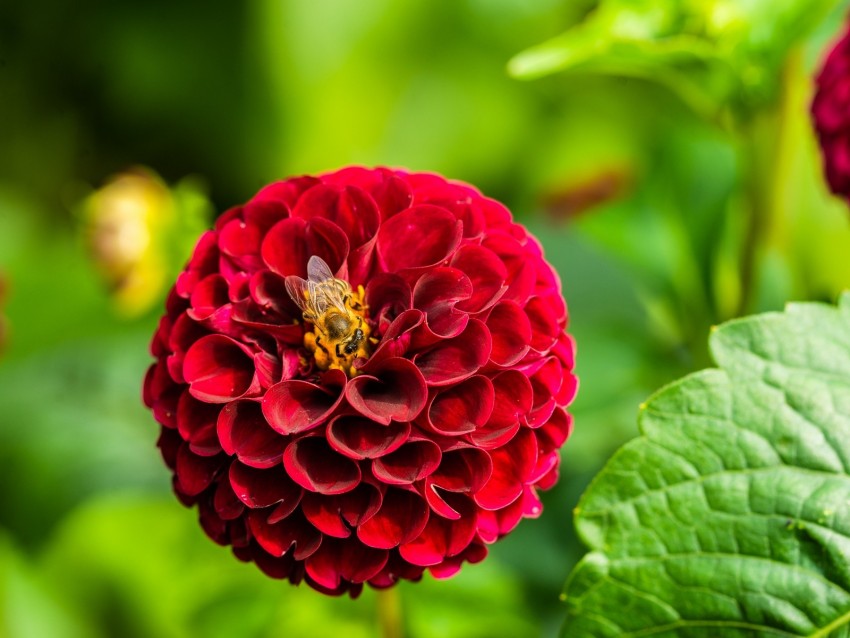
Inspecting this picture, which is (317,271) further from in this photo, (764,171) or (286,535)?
(764,171)

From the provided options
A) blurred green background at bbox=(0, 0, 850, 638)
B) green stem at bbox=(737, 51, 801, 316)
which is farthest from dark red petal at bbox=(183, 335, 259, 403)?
green stem at bbox=(737, 51, 801, 316)

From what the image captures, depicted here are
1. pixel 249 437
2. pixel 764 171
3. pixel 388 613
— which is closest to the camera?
Result: pixel 249 437

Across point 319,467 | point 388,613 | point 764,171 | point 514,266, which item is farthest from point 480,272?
point 764,171

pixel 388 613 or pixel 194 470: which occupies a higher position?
→ pixel 194 470

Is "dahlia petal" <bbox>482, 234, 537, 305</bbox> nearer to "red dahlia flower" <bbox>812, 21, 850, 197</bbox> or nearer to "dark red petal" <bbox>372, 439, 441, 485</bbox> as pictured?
"dark red petal" <bbox>372, 439, 441, 485</bbox>

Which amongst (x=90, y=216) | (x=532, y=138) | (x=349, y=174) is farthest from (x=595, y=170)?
(x=349, y=174)

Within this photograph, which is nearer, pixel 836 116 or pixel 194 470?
pixel 194 470

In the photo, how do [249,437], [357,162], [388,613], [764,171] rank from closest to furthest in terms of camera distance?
[249,437] < [388,613] < [764,171] < [357,162]

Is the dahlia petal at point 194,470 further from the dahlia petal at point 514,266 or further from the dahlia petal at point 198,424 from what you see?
the dahlia petal at point 514,266
